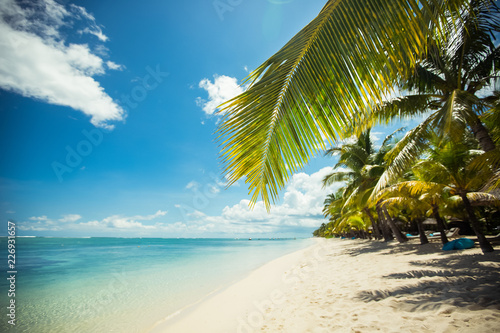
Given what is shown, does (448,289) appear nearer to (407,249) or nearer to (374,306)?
(374,306)

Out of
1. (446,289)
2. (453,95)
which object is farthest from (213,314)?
(453,95)

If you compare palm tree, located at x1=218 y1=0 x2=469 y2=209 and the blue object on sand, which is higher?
palm tree, located at x1=218 y1=0 x2=469 y2=209

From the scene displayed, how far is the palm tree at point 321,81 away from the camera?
1334 mm

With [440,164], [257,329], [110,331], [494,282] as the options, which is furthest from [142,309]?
[440,164]

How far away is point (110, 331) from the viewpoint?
545cm

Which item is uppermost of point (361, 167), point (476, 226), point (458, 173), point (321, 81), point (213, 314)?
point (361, 167)

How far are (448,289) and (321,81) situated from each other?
5456 mm

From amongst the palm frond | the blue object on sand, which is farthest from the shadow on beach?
the blue object on sand

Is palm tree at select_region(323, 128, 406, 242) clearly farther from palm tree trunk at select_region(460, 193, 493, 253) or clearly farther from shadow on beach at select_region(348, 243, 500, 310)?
shadow on beach at select_region(348, 243, 500, 310)

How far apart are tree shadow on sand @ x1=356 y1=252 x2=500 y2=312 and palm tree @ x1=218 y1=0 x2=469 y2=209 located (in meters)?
4.17

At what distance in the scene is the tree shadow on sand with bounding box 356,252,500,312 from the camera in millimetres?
3668

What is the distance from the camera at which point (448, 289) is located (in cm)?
434

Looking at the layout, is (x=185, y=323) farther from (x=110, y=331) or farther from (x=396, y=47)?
(x=396, y=47)

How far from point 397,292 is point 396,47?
5.30m
